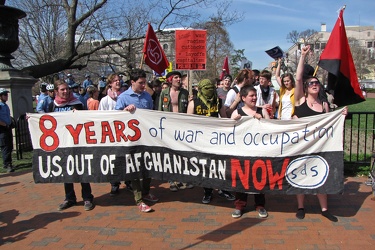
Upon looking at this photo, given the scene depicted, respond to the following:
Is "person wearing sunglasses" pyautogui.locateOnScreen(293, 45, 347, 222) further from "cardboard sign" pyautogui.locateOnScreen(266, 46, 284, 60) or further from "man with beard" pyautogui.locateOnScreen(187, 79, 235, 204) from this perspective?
"cardboard sign" pyautogui.locateOnScreen(266, 46, 284, 60)

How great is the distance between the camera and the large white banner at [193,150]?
4.12 m

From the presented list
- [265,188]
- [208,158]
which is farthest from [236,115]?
[265,188]

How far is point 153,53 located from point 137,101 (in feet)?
9.12

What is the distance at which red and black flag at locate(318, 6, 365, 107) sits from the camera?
14.9ft

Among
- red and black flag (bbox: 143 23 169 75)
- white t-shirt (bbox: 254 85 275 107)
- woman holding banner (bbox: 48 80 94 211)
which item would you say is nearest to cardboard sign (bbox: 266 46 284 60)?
red and black flag (bbox: 143 23 169 75)

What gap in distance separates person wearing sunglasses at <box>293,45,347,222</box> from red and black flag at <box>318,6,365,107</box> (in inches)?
18.0

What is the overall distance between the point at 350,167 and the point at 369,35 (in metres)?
147

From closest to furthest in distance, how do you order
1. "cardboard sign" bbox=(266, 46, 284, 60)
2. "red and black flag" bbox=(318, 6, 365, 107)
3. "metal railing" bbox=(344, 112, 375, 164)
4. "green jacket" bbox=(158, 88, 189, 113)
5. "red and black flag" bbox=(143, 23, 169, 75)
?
1. "red and black flag" bbox=(318, 6, 365, 107)
2. "green jacket" bbox=(158, 88, 189, 113)
3. "metal railing" bbox=(344, 112, 375, 164)
4. "red and black flag" bbox=(143, 23, 169, 75)
5. "cardboard sign" bbox=(266, 46, 284, 60)

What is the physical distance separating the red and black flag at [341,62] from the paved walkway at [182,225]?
166 centimetres

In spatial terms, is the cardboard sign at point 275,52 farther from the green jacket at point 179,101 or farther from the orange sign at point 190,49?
the green jacket at point 179,101

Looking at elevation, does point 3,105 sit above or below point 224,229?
above

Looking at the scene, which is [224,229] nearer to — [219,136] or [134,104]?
[219,136]

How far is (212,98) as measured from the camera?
481cm

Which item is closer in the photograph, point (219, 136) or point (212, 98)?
point (219, 136)
